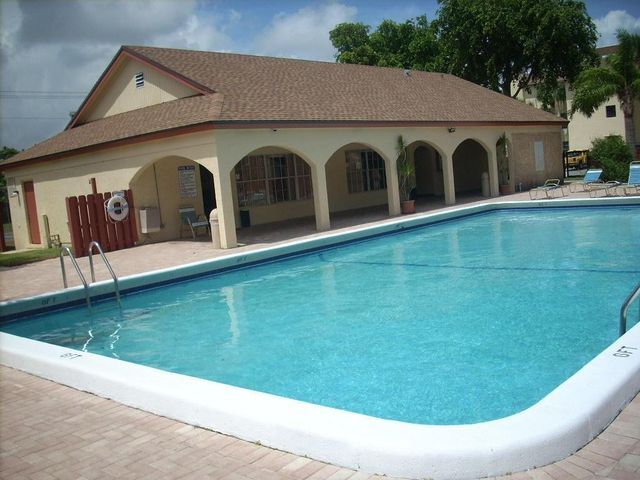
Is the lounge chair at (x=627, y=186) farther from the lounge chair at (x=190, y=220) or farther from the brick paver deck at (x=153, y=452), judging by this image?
the brick paver deck at (x=153, y=452)

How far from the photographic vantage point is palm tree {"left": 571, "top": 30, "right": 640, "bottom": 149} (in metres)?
31.1

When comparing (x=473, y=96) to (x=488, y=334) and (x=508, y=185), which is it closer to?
(x=508, y=185)

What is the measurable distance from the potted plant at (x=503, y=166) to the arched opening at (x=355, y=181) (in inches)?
195

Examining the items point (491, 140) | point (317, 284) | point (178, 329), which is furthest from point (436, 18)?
point (178, 329)

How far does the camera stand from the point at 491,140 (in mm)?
24594

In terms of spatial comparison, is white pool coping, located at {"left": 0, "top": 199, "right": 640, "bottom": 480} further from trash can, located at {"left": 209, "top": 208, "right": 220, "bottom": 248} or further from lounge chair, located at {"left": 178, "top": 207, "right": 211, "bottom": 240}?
lounge chair, located at {"left": 178, "top": 207, "right": 211, "bottom": 240}

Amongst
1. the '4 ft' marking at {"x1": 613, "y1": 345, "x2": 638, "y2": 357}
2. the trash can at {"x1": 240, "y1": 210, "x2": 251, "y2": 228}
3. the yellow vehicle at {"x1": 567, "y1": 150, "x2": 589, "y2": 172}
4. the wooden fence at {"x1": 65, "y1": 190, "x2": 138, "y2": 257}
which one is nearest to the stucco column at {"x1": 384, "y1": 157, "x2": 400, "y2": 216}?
the trash can at {"x1": 240, "y1": 210, "x2": 251, "y2": 228}

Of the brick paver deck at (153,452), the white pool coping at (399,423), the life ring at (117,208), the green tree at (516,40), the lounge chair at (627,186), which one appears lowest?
the brick paver deck at (153,452)

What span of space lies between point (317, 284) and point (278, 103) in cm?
766

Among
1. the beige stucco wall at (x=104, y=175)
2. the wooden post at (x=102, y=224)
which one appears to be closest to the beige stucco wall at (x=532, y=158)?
the beige stucco wall at (x=104, y=175)

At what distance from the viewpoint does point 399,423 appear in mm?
4020

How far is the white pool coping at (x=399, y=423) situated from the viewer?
3607 mm

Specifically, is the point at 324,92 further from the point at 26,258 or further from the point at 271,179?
the point at 26,258

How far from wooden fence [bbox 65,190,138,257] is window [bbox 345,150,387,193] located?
9.74 metres
